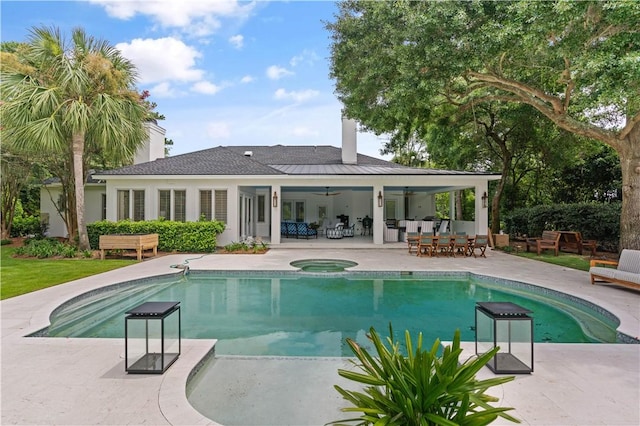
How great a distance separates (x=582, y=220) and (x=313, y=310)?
13.9 m

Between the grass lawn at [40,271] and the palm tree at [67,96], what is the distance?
213cm

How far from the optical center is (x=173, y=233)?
13773mm

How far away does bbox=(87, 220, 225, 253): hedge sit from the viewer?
13711 mm

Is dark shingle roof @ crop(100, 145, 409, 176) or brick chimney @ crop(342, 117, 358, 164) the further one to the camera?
brick chimney @ crop(342, 117, 358, 164)

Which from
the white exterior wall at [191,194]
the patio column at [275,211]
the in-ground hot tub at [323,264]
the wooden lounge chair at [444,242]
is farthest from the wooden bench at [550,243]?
the white exterior wall at [191,194]

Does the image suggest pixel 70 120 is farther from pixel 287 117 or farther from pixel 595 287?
pixel 595 287

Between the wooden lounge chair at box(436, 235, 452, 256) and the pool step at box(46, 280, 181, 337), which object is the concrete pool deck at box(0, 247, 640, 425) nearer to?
the pool step at box(46, 280, 181, 337)

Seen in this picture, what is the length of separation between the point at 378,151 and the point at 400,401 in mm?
33600

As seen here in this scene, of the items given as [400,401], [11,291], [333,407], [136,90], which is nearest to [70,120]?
[136,90]

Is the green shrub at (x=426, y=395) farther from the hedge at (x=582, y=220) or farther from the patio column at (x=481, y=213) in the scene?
the hedge at (x=582, y=220)

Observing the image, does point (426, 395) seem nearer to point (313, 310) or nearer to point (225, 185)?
point (313, 310)

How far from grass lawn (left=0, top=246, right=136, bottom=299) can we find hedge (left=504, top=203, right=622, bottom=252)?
17.8 m

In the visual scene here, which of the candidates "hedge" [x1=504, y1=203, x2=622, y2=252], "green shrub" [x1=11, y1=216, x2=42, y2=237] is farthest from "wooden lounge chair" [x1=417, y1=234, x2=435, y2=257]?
"green shrub" [x1=11, y1=216, x2=42, y2=237]

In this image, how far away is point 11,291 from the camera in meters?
7.19
